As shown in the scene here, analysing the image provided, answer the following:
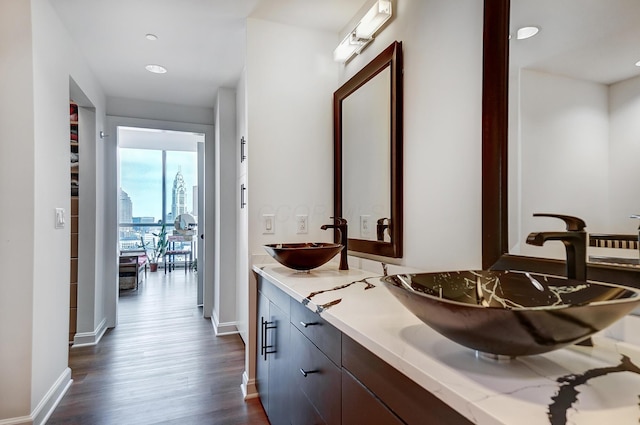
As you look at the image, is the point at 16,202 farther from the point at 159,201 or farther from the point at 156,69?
the point at 159,201

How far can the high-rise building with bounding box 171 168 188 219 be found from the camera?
815cm

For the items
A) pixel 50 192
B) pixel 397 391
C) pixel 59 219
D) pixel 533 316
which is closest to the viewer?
pixel 533 316

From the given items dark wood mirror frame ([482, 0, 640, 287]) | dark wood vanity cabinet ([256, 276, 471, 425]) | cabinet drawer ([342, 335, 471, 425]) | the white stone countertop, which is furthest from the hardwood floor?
dark wood mirror frame ([482, 0, 640, 287])

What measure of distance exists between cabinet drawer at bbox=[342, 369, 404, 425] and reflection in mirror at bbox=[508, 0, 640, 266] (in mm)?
673

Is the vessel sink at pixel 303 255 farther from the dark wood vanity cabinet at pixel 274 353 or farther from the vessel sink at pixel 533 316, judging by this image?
the vessel sink at pixel 533 316

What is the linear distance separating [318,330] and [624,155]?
102 cm

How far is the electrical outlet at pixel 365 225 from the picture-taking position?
2.02 meters

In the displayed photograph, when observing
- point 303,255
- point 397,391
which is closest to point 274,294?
point 303,255

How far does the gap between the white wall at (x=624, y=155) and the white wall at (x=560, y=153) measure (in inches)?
0.6

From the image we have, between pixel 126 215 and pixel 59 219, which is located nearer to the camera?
pixel 59 219

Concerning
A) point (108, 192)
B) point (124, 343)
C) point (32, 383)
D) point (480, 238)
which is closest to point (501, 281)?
point (480, 238)

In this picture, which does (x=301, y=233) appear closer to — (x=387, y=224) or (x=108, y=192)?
(x=387, y=224)

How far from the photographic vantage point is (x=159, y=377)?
99.0 inches

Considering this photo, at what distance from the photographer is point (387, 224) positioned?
1.84 metres
